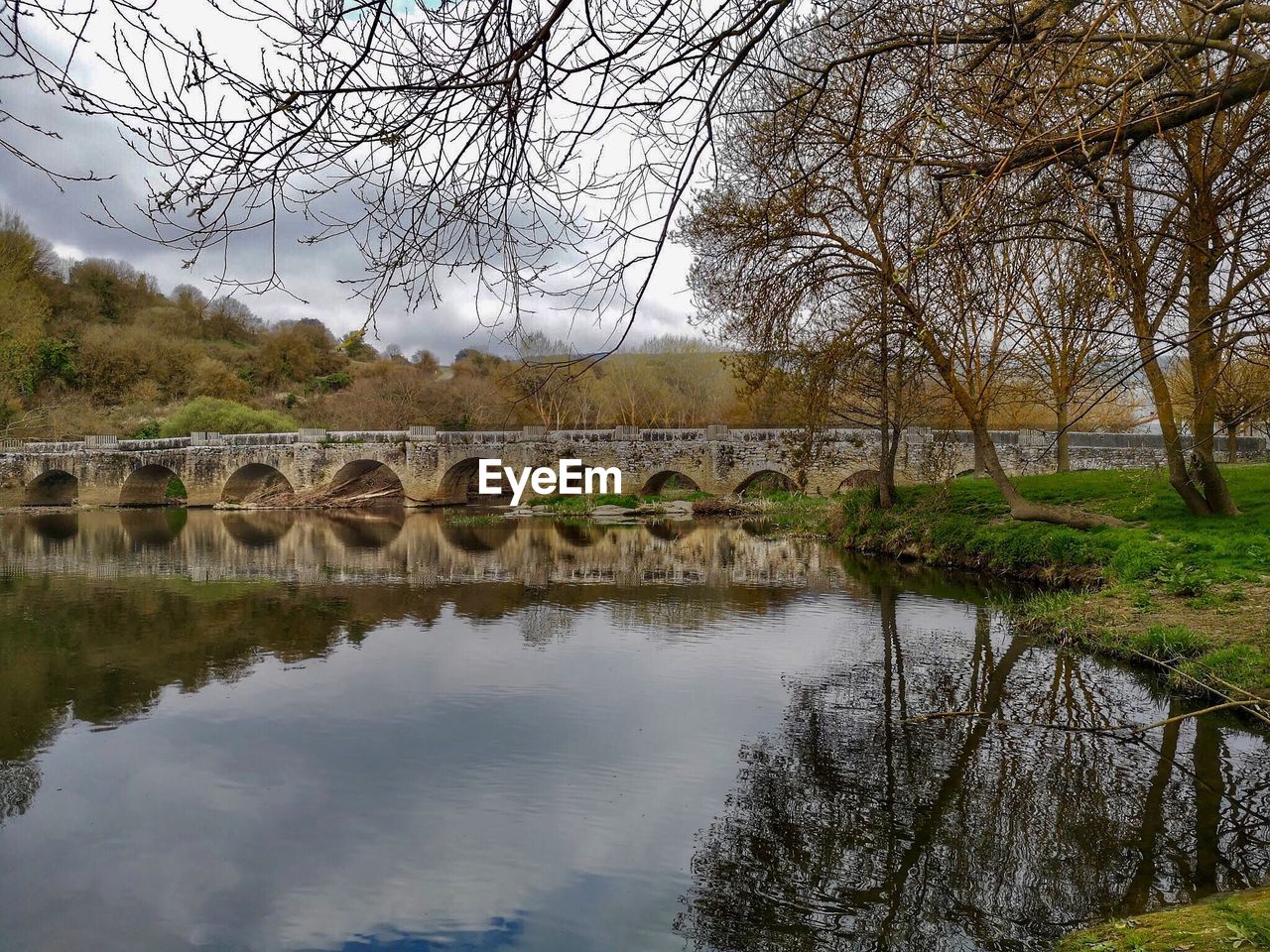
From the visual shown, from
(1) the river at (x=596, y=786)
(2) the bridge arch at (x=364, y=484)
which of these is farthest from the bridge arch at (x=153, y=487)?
(1) the river at (x=596, y=786)

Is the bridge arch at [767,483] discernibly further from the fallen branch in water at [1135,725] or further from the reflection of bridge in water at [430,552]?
the fallen branch in water at [1135,725]

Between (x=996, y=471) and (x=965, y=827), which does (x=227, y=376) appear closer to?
(x=996, y=471)

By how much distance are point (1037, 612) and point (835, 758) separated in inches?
191

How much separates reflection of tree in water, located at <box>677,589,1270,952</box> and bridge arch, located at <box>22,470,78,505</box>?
38940 mm

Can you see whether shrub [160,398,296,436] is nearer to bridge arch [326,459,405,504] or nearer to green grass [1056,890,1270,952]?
bridge arch [326,459,405,504]

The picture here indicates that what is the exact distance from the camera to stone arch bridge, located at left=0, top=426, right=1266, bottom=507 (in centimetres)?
2839

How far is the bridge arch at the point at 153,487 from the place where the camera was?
36.2m

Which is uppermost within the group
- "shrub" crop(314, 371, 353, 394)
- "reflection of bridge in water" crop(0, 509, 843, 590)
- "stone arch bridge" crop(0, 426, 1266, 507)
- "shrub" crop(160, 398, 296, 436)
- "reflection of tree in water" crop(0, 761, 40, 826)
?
"shrub" crop(314, 371, 353, 394)

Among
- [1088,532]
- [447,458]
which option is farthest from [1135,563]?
[447,458]

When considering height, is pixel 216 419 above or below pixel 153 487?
above

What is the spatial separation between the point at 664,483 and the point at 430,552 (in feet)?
54.2

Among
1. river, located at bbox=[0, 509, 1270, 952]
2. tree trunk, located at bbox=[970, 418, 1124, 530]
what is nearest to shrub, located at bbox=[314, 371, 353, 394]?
river, located at bbox=[0, 509, 1270, 952]

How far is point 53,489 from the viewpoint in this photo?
38594mm

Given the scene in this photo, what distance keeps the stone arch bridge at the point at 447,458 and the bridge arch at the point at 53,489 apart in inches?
2.2
